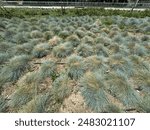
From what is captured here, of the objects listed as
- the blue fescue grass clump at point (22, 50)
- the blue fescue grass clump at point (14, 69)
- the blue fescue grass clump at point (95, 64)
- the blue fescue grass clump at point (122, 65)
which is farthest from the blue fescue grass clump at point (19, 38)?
the blue fescue grass clump at point (122, 65)

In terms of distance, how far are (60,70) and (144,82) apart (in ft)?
7.44

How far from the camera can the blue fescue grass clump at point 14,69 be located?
5473mm

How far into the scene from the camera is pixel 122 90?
187 inches

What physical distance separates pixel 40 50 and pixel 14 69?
1652 millimetres

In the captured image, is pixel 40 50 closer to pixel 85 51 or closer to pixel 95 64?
pixel 85 51

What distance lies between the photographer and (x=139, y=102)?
Result: 443 centimetres

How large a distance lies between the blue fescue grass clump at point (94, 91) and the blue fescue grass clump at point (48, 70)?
38.5 inches

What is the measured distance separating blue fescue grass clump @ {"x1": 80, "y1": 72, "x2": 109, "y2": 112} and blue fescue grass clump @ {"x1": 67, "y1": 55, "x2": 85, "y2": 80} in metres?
0.30

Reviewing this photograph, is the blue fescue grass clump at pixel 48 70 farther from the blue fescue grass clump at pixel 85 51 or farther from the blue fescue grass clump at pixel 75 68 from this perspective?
the blue fescue grass clump at pixel 85 51

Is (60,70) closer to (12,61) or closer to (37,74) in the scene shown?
(37,74)

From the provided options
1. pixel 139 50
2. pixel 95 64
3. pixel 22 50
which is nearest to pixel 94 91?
pixel 95 64

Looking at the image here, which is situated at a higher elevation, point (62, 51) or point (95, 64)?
point (95, 64)

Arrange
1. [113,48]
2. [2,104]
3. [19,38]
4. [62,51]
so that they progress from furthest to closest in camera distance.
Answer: [19,38], [113,48], [62,51], [2,104]

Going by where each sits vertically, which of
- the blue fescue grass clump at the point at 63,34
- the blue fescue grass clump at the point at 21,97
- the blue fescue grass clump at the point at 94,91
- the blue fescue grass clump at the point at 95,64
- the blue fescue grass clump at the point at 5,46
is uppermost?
the blue fescue grass clump at the point at 94,91
